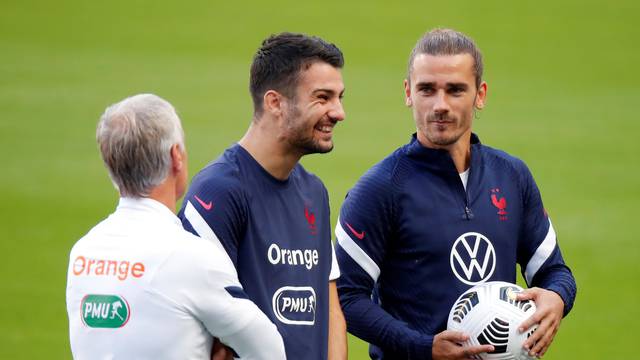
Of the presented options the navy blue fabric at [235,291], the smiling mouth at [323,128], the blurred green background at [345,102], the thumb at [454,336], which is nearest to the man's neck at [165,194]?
the navy blue fabric at [235,291]

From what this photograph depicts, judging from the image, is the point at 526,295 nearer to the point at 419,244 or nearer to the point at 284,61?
the point at 419,244

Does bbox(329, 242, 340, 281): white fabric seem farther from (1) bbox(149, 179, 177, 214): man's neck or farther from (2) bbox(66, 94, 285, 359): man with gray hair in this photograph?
(1) bbox(149, 179, 177, 214): man's neck

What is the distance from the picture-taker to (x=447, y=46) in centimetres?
407

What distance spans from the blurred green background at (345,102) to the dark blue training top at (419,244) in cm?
311

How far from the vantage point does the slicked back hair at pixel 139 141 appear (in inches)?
119

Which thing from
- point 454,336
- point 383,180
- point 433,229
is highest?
point 383,180

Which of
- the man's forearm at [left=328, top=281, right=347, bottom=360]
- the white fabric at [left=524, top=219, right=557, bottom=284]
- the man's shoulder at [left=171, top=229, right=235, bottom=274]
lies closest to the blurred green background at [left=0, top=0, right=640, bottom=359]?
the white fabric at [left=524, top=219, right=557, bottom=284]

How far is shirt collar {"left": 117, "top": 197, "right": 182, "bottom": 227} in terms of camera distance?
3.06 m

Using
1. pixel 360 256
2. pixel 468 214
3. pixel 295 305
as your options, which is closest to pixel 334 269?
pixel 360 256

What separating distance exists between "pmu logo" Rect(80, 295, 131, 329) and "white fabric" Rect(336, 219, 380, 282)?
3.97 feet

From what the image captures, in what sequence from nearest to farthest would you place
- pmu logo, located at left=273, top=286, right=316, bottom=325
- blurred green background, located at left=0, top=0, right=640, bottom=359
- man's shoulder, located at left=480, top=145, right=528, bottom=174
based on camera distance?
pmu logo, located at left=273, top=286, right=316, bottom=325 → man's shoulder, located at left=480, top=145, right=528, bottom=174 → blurred green background, located at left=0, top=0, right=640, bottom=359

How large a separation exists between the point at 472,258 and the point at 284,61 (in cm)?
97

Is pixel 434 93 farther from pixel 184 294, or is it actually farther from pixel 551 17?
pixel 551 17

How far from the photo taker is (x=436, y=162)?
407cm
